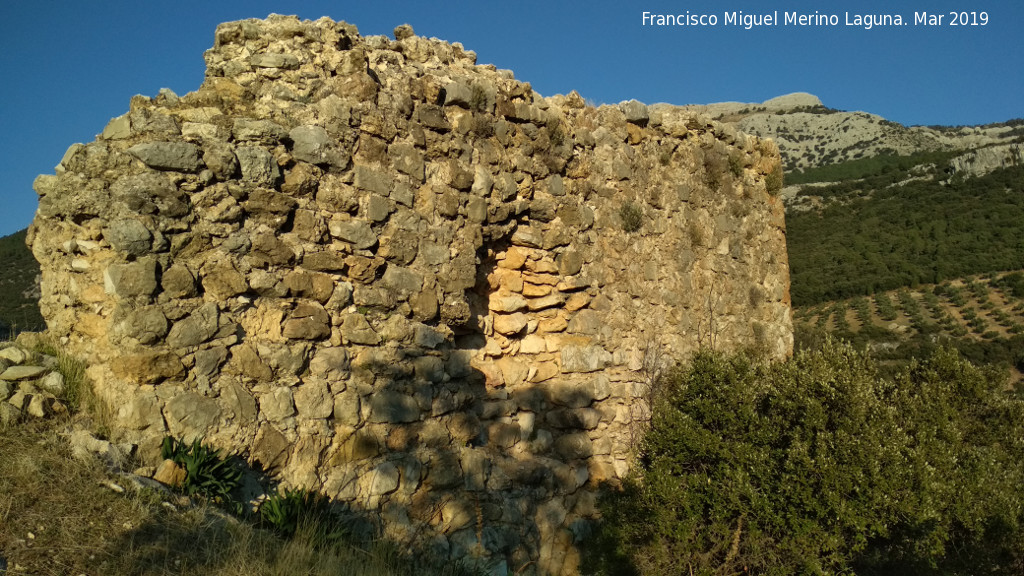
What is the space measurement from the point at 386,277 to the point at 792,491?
340cm

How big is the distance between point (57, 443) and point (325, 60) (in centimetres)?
299

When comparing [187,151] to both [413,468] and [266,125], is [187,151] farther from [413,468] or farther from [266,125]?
[413,468]

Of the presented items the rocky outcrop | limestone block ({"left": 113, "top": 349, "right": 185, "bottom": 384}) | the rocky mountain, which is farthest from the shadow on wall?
the rocky mountain

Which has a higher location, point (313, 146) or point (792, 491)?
point (313, 146)

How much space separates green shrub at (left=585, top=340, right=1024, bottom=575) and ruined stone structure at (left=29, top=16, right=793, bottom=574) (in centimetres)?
62

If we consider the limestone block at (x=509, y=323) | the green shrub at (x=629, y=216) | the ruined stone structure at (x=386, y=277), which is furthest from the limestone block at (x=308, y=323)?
the green shrub at (x=629, y=216)

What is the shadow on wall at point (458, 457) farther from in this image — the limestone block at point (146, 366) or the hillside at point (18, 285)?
the hillside at point (18, 285)

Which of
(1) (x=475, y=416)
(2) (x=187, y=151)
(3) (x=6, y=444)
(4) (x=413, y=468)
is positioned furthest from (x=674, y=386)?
(3) (x=6, y=444)

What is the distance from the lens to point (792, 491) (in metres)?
5.09

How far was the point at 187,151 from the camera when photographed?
4.22 metres

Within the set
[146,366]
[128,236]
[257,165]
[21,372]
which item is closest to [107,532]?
[146,366]

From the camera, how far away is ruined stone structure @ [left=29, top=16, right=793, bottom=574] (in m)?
4.09

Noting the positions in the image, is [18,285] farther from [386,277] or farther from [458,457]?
[458,457]

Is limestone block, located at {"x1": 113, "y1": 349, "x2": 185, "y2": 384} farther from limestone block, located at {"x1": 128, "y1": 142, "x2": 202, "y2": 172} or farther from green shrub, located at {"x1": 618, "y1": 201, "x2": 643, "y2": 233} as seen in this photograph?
green shrub, located at {"x1": 618, "y1": 201, "x2": 643, "y2": 233}
